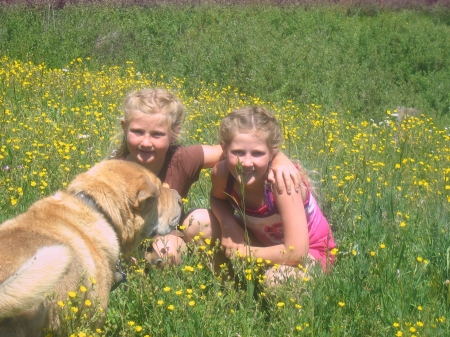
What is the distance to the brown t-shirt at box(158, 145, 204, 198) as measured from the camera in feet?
15.8

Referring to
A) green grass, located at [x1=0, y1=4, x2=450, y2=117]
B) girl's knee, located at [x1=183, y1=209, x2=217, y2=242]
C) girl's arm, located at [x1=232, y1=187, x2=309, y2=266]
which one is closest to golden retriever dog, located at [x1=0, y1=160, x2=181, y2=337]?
girl's knee, located at [x1=183, y1=209, x2=217, y2=242]

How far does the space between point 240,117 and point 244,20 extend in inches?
523

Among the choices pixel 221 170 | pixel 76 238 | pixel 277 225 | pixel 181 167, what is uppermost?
pixel 76 238

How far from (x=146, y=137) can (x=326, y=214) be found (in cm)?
155

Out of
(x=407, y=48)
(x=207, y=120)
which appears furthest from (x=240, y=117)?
(x=407, y=48)

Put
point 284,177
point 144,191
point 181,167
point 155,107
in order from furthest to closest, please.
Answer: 1. point 181,167
2. point 155,107
3. point 284,177
4. point 144,191

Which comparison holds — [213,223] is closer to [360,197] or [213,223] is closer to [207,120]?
[360,197]

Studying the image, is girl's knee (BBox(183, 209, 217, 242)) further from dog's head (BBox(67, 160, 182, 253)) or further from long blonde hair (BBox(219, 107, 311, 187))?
long blonde hair (BBox(219, 107, 311, 187))

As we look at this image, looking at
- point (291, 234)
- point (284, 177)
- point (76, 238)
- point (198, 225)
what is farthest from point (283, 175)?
point (76, 238)

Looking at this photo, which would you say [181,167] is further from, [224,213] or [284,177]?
[284,177]

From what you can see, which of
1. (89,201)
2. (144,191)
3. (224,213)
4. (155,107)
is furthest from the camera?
(155,107)

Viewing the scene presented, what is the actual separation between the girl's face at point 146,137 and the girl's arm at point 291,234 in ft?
3.19

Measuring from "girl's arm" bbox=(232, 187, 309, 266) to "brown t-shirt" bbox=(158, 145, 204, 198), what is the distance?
90 centimetres

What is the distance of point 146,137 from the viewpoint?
15.1ft
